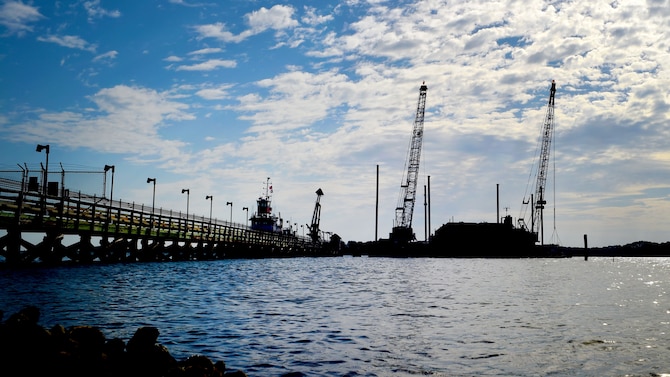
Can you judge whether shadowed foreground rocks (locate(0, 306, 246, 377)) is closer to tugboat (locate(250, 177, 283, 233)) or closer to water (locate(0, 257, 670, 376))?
water (locate(0, 257, 670, 376))

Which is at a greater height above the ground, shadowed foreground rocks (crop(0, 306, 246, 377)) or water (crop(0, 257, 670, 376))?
shadowed foreground rocks (crop(0, 306, 246, 377))

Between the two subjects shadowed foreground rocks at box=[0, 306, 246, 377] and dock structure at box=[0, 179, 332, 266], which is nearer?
shadowed foreground rocks at box=[0, 306, 246, 377]

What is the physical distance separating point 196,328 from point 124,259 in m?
36.3

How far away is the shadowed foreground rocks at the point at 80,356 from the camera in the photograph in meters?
7.87

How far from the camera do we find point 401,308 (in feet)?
69.3

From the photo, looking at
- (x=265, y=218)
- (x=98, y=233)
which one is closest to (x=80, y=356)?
(x=98, y=233)

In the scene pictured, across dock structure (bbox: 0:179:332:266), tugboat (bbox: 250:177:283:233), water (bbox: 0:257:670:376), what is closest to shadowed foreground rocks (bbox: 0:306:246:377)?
water (bbox: 0:257:670:376)

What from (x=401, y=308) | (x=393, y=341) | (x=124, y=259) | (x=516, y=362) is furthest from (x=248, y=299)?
(x=124, y=259)

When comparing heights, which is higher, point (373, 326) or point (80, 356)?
point (80, 356)

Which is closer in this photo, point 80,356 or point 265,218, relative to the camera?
point 80,356

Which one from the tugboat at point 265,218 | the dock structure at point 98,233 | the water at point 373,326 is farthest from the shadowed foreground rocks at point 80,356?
the tugboat at point 265,218

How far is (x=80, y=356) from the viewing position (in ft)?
26.9

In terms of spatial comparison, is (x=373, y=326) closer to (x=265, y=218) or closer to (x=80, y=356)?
(x=80, y=356)

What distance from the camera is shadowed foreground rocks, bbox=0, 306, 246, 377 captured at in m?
7.87
